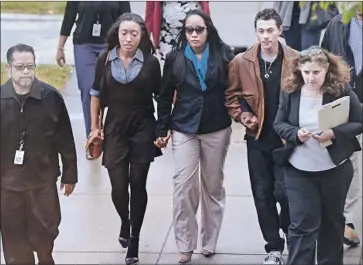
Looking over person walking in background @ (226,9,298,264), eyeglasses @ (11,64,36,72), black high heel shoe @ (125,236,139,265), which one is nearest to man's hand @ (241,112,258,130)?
person walking in background @ (226,9,298,264)

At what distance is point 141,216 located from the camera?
607 centimetres

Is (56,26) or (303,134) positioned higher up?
(56,26)

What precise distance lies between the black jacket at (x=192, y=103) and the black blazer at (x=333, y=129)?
1.87 feet

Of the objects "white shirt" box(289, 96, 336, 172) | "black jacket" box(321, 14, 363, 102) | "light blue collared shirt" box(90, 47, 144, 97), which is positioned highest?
"black jacket" box(321, 14, 363, 102)

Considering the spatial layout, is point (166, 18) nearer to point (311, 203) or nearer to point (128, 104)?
point (128, 104)

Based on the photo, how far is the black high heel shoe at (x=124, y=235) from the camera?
622 centimetres

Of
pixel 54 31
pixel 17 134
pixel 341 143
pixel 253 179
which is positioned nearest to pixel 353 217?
pixel 253 179

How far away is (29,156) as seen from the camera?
5273mm

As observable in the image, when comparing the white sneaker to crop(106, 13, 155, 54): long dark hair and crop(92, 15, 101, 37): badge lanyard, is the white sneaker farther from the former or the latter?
crop(92, 15, 101, 37): badge lanyard

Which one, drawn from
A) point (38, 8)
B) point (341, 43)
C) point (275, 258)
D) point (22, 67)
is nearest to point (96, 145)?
point (22, 67)

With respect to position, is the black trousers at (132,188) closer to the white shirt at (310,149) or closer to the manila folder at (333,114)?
the white shirt at (310,149)

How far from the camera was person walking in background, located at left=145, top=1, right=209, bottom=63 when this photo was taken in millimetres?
7215

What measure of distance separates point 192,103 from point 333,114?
1.05 meters

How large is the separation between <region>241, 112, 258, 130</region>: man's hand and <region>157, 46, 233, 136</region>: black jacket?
17cm
